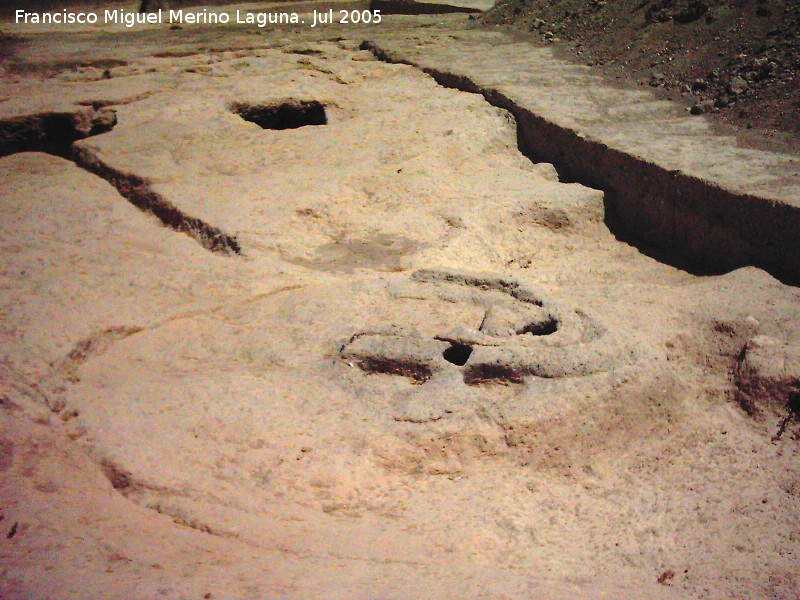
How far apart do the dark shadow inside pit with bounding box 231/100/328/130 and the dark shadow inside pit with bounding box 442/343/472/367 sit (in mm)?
2403

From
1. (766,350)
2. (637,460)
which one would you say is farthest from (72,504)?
(766,350)

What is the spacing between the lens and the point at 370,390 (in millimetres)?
2096

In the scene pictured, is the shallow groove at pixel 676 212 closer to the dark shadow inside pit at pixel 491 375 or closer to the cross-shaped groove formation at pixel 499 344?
the cross-shaped groove formation at pixel 499 344

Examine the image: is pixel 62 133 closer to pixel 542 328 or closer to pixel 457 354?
pixel 457 354

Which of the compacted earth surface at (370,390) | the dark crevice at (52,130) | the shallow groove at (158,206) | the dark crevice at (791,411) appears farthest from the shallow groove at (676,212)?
the dark crevice at (52,130)

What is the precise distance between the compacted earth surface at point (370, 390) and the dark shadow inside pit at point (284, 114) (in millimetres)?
666

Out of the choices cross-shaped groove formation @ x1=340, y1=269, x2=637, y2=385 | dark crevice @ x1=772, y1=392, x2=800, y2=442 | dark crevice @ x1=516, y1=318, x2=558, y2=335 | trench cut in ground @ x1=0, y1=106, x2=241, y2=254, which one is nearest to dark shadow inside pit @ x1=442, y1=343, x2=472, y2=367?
cross-shaped groove formation @ x1=340, y1=269, x2=637, y2=385

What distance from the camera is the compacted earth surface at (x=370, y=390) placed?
4.83 feet

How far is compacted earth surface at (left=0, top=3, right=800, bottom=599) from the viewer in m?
1.47

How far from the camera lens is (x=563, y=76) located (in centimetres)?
463

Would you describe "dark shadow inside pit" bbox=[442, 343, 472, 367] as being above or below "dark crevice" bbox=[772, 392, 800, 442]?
above

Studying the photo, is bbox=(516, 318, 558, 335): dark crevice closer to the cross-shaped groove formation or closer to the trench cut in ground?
the cross-shaped groove formation

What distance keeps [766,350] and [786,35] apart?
8.70ft

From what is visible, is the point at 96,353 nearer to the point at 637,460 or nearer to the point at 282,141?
the point at 637,460
